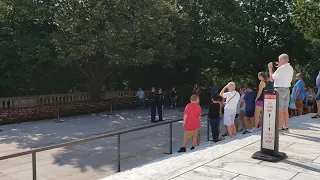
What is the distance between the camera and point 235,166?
6.03m

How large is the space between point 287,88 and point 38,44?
43.5ft

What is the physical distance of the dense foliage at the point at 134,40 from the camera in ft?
54.1

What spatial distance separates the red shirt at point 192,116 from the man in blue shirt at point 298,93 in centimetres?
466

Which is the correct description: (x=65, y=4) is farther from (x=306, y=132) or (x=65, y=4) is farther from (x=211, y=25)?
(x=306, y=132)

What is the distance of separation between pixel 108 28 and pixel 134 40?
2475 millimetres

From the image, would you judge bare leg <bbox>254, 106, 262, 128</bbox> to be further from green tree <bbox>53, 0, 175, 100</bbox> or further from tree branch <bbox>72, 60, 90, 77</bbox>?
tree branch <bbox>72, 60, 90, 77</bbox>

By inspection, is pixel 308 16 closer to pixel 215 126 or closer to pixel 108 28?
pixel 108 28

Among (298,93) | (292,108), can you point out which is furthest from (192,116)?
Result: (292,108)

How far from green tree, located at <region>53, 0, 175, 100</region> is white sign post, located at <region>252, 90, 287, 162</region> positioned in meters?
11.1

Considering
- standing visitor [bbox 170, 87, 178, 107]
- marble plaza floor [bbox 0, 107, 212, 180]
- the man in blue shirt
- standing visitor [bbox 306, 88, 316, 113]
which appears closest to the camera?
marble plaza floor [bbox 0, 107, 212, 180]

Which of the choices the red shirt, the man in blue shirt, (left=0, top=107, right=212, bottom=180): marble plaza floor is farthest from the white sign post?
the man in blue shirt

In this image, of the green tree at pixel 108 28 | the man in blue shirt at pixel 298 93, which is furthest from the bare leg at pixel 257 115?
the green tree at pixel 108 28

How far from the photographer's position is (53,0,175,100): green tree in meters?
16.1

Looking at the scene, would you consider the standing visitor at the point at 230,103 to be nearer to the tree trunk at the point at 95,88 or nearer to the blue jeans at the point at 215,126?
the blue jeans at the point at 215,126
